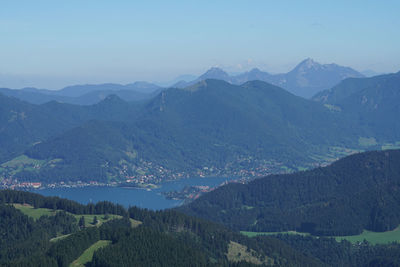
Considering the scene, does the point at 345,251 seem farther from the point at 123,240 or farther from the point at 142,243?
the point at 123,240

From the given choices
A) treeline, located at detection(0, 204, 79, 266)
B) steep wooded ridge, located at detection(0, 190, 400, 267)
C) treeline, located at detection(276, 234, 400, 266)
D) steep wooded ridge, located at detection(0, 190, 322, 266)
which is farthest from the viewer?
treeline, located at detection(276, 234, 400, 266)

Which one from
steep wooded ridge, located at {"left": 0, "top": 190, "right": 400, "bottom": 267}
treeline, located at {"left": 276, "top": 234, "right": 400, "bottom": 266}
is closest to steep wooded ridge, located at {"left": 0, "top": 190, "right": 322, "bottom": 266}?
steep wooded ridge, located at {"left": 0, "top": 190, "right": 400, "bottom": 267}

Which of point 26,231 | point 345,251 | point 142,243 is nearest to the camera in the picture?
point 142,243

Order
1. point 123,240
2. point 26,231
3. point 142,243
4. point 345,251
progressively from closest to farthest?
point 123,240 < point 142,243 < point 26,231 < point 345,251

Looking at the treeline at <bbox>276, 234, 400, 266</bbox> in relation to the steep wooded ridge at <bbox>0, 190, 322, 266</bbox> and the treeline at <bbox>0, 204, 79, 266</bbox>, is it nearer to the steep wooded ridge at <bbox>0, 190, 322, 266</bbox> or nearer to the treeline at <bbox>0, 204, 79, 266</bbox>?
the steep wooded ridge at <bbox>0, 190, 322, 266</bbox>

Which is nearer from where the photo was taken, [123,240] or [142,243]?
[123,240]

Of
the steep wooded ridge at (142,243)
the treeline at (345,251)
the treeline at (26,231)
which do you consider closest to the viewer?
the steep wooded ridge at (142,243)

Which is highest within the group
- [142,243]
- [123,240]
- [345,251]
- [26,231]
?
[123,240]

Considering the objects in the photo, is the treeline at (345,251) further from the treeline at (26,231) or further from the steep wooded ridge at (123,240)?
the treeline at (26,231)

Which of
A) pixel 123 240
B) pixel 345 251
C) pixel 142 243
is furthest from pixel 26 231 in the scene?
pixel 345 251

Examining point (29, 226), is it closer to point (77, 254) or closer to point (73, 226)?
point (73, 226)

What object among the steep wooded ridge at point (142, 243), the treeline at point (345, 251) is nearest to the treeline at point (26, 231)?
the steep wooded ridge at point (142, 243)
